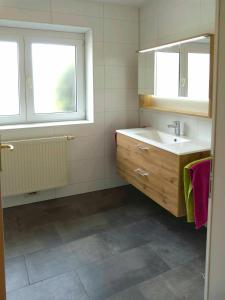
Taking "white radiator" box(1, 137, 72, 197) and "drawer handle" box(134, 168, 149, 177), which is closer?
"drawer handle" box(134, 168, 149, 177)

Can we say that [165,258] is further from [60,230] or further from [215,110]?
[215,110]

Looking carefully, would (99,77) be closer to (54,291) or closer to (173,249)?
(173,249)

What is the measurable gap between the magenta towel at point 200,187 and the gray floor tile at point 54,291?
3.30ft

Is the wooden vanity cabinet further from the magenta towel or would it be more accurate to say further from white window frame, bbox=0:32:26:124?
white window frame, bbox=0:32:26:124

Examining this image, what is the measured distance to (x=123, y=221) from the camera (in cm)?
288

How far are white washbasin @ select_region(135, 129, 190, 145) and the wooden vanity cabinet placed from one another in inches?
9.1

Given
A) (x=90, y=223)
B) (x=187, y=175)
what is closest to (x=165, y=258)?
(x=187, y=175)

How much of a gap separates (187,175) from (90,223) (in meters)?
1.13

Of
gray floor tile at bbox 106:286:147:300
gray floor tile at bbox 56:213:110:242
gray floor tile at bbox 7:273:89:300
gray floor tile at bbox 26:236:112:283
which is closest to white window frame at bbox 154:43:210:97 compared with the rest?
gray floor tile at bbox 56:213:110:242

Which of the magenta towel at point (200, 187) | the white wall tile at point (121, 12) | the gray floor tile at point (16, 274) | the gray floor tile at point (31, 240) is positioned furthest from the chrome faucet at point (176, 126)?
the gray floor tile at point (16, 274)

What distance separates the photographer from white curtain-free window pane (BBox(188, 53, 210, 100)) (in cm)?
250

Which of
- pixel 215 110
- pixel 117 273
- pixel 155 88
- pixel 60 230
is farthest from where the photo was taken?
pixel 155 88

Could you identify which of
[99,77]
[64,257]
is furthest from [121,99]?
[64,257]

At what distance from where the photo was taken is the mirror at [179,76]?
8.26ft
